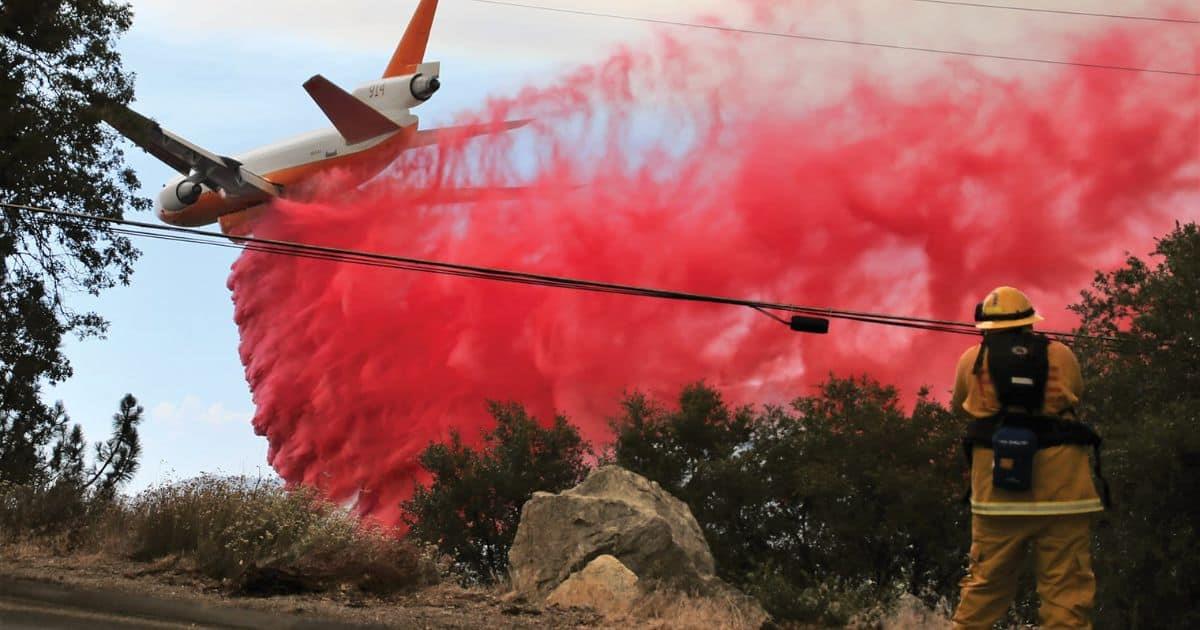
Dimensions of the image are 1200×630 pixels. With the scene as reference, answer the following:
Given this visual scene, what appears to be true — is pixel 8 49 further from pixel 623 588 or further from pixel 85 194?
pixel 623 588

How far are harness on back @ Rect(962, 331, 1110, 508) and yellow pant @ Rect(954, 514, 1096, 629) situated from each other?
0.25 m

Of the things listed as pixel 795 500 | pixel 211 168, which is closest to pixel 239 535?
pixel 211 168

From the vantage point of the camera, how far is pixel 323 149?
4231cm

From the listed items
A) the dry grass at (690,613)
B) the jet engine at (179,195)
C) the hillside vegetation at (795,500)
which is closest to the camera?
the dry grass at (690,613)

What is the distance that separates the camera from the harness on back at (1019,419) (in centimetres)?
749

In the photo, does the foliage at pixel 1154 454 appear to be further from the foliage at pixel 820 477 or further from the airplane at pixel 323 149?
the airplane at pixel 323 149

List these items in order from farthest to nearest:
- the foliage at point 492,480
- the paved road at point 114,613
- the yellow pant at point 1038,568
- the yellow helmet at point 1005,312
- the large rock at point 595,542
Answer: the foliage at point 492,480
the large rock at point 595,542
the paved road at point 114,613
the yellow helmet at point 1005,312
the yellow pant at point 1038,568

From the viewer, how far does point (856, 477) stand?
44000 millimetres

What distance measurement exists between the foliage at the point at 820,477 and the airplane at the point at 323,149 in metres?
14.2

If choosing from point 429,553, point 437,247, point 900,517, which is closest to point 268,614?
point 429,553

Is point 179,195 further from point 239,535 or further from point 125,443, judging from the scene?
point 239,535

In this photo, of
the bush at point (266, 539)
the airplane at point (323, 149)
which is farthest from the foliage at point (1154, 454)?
the bush at point (266, 539)

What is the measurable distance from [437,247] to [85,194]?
1638 centimetres

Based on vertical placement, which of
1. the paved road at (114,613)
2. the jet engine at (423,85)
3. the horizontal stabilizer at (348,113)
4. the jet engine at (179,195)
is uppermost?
the jet engine at (423,85)
